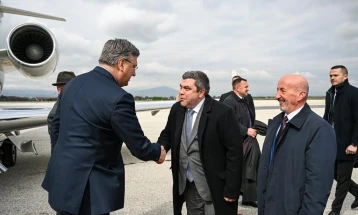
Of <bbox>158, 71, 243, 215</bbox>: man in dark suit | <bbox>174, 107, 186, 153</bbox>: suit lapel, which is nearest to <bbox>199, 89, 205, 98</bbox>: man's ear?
<bbox>158, 71, 243, 215</bbox>: man in dark suit

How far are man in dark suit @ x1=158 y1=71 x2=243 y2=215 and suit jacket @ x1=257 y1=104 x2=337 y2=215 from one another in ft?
1.68

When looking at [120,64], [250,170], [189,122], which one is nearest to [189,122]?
[189,122]

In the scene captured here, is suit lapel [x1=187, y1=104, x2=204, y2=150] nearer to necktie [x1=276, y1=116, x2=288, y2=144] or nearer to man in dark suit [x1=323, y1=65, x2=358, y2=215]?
necktie [x1=276, y1=116, x2=288, y2=144]

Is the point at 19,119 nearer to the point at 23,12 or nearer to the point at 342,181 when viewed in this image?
the point at 342,181

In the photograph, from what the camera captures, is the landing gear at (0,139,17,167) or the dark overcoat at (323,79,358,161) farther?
the landing gear at (0,139,17,167)

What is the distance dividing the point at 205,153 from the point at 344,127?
7.96 ft

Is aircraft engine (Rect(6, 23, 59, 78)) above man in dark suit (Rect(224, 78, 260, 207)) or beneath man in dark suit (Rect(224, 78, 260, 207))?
above

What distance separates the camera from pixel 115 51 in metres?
2.27

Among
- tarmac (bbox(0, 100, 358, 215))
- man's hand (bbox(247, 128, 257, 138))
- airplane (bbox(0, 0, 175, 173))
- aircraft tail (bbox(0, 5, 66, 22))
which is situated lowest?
tarmac (bbox(0, 100, 358, 215))

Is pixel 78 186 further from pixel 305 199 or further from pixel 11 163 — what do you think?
pixel 11 163

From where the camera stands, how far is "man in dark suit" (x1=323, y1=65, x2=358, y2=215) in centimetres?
414

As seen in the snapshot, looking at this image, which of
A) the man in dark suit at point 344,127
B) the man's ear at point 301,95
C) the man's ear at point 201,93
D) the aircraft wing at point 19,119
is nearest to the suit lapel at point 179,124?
the man's ear at point 201,93

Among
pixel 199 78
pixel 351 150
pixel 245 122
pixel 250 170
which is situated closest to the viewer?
pixel 199 78

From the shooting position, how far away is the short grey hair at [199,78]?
2.92 m
